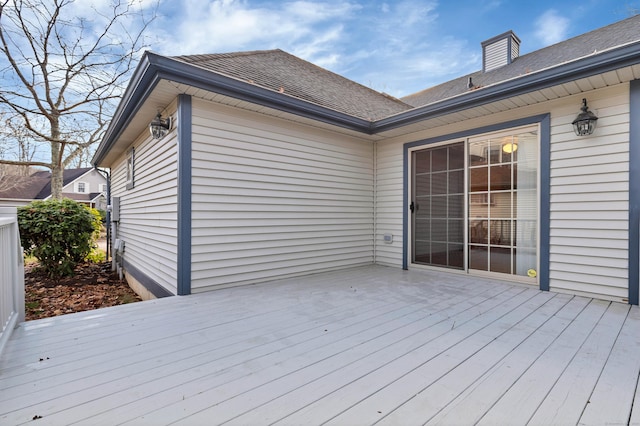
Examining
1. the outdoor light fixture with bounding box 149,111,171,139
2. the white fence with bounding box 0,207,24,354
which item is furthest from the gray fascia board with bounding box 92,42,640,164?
the white fence with bounding box 0,207,24,354

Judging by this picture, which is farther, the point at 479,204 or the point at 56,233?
the point at 56,233

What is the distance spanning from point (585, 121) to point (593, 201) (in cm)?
82

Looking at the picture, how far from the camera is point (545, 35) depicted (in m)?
6.37

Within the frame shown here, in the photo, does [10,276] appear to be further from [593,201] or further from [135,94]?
[593,201]

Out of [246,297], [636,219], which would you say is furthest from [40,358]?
[636,219]

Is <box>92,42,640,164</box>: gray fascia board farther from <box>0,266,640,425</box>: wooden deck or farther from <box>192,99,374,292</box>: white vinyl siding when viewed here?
<box>0,266,640,425</box>: wooden deck

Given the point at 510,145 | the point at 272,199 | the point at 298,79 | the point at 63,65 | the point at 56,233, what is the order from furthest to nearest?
the point at 63,65 → the point at 56,233 → the point at 298,79 → the point at 272,199 → the point at 510,145

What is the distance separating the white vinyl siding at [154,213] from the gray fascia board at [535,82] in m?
3.04

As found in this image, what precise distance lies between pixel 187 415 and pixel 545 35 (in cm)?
854

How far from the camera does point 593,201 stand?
3.18m

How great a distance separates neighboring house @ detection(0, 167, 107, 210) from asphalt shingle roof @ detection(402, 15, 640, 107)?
16117 mm

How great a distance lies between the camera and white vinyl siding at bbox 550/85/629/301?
3.02 meters

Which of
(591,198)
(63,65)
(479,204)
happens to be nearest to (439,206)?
(479,204)

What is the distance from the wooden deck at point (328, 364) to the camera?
4.31ft
